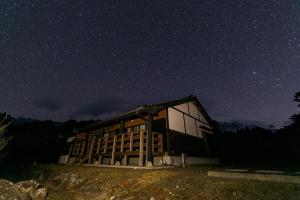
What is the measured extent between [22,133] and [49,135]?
14.0 feet

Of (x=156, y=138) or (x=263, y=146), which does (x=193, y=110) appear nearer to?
(x=156, y=138)

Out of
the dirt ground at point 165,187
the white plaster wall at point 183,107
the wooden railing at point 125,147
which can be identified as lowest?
the dirt ground at point 165,187

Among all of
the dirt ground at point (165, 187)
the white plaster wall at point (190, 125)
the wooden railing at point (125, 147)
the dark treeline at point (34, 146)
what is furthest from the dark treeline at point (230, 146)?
the dirt ground at point (165, 187)

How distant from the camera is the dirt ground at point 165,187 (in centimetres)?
509

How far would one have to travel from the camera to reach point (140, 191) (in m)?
6.90

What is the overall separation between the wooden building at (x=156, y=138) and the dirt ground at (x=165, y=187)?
12.2 feet

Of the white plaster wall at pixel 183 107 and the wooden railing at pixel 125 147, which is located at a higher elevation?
the white plaster wall at pixel 183 107

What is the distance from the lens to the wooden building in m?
13.6

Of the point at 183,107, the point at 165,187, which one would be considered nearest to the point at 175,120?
the point at 183,107

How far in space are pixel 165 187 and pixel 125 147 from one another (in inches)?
316

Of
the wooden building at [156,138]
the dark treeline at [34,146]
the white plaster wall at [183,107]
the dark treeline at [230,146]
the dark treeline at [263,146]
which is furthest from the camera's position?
the dark treeline at [34,146]

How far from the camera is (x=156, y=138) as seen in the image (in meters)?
14.2

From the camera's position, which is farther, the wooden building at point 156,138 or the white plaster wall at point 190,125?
the white plaster wall at point 190,125

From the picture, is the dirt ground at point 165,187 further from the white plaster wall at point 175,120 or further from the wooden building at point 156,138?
the white plaster wall at point 175,120
